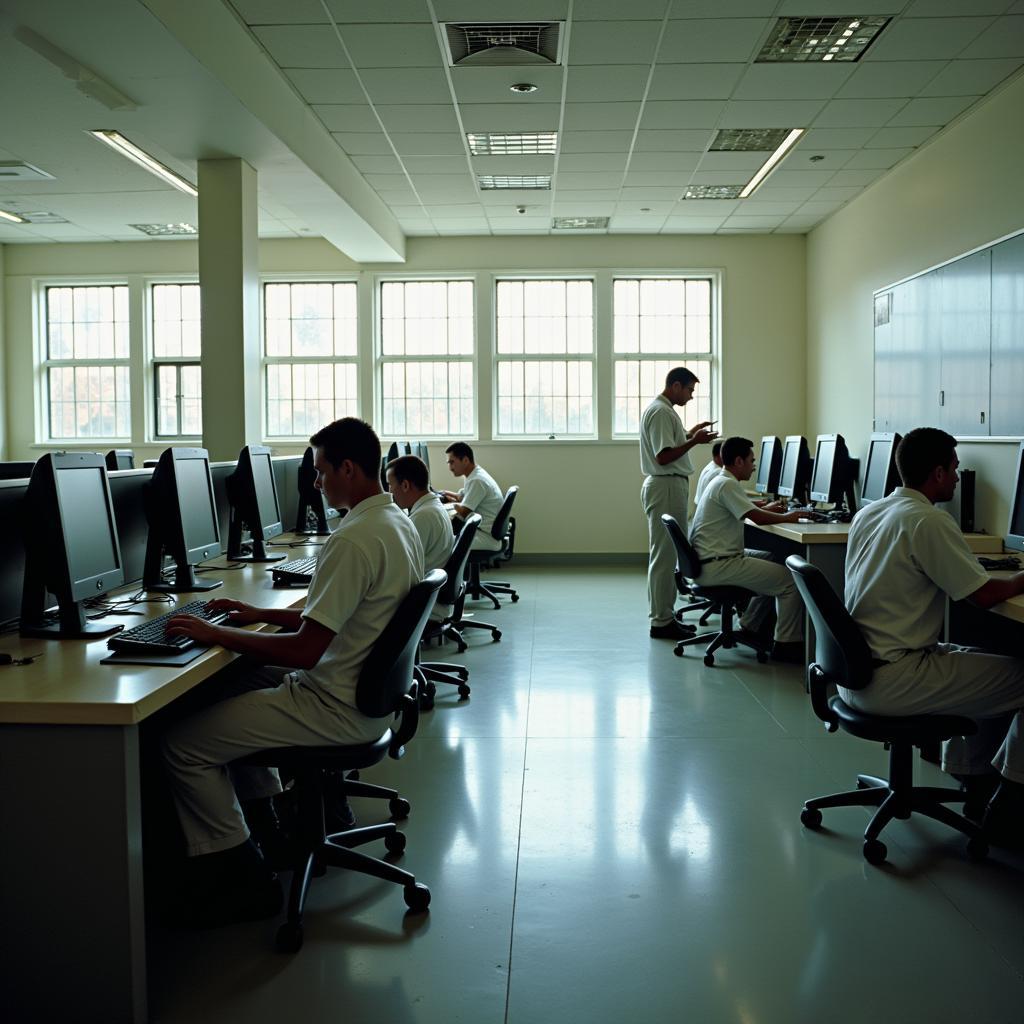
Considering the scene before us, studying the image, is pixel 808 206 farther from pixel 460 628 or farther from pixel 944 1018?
pixel 944 1018

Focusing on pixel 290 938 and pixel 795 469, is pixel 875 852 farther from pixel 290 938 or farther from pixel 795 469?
pixel 795 469

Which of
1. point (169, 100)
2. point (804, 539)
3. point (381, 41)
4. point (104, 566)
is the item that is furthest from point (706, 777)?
point (169, 100)

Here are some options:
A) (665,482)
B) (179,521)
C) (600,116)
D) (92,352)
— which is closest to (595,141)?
(600,116)

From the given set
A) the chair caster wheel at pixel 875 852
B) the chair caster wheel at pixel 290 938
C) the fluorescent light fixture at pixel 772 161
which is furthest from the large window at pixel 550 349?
the chair caster wheel at pixel 290 938

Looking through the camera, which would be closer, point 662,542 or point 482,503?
point 662,542

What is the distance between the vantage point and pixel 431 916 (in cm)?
223

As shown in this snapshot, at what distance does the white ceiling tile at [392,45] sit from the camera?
4.20 meters

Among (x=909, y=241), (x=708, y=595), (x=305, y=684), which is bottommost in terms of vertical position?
(x=708, y=595)

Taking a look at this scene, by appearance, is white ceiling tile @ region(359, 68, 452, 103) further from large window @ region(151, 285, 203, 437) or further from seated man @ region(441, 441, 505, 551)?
large window @ region(151, 285, 203, 437)

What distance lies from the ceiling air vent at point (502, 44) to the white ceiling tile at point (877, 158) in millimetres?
2580

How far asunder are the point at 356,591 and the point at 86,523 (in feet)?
2.47

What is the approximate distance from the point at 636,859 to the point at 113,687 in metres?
1.49

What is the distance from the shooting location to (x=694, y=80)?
4.81 m

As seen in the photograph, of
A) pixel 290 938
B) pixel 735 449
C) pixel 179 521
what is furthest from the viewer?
pixel 735 449
